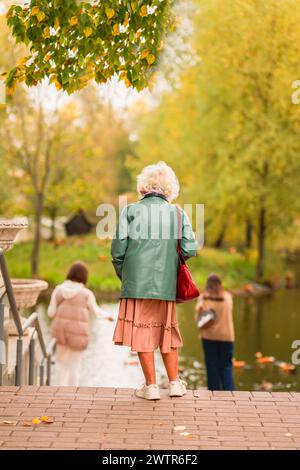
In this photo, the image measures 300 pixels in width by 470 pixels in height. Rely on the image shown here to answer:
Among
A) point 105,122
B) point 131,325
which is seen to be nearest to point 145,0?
point 131,325

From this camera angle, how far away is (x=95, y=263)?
2752 cm

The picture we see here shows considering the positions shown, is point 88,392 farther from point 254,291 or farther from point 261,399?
point 254,291

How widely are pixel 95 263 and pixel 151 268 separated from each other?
21.2 meters

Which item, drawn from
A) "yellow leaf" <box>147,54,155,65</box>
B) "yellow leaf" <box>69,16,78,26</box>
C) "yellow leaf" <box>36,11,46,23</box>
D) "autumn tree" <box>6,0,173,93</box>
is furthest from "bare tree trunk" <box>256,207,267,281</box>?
"yellow leaf" <box>36,11,46,23</box>

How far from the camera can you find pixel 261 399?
6.55 metres

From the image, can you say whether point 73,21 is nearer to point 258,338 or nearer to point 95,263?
point 258,338

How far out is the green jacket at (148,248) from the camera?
643cm

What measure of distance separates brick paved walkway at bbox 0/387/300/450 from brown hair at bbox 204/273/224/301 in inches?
145

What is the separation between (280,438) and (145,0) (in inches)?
158

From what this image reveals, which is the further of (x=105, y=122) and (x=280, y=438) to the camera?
(x=105, y=122)

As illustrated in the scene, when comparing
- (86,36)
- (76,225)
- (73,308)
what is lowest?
(73,308)

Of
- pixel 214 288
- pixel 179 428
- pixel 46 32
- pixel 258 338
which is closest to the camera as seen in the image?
pixel 179 428

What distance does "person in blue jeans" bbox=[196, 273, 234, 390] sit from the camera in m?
10.4

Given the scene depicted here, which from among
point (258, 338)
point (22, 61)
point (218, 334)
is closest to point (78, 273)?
point (218, 334)
